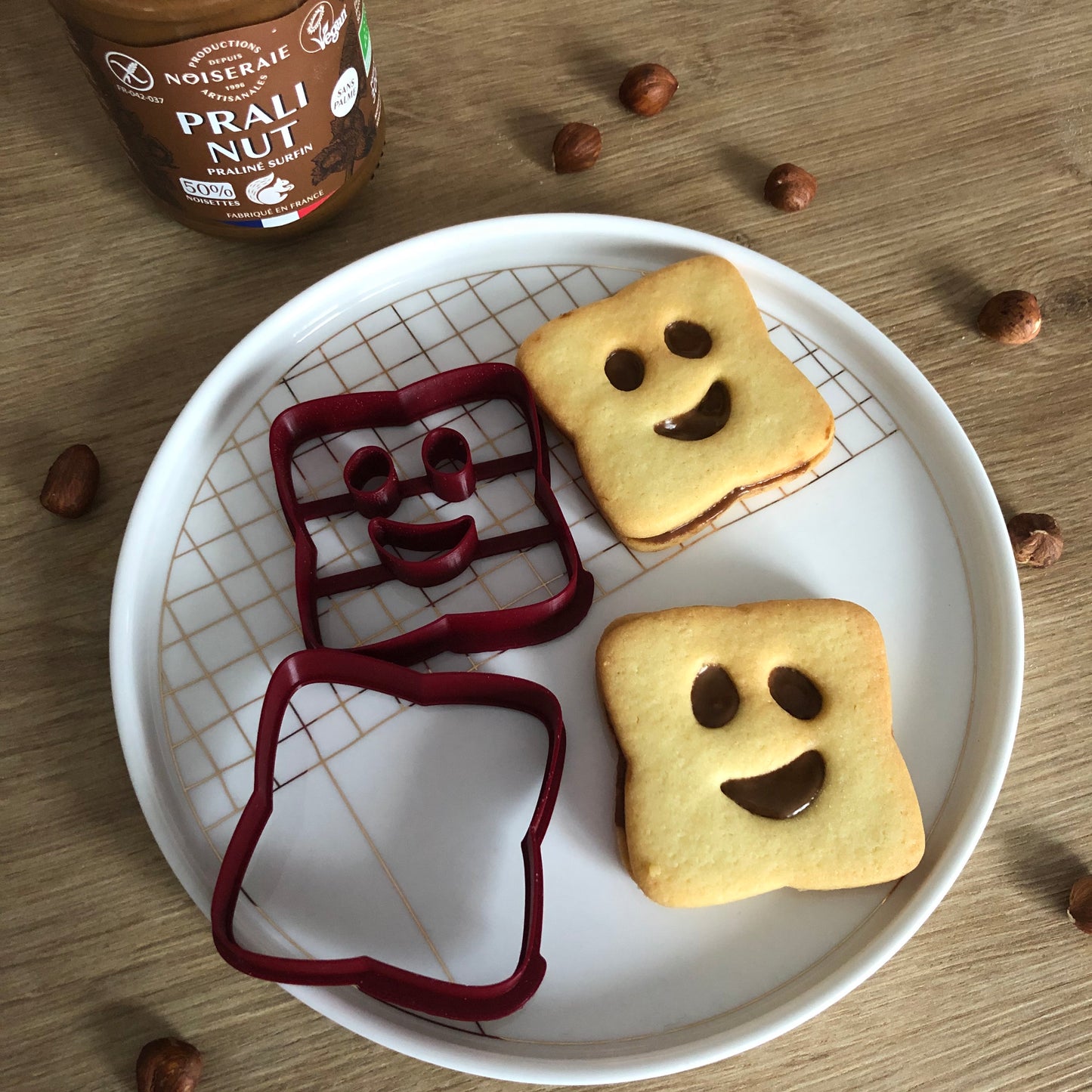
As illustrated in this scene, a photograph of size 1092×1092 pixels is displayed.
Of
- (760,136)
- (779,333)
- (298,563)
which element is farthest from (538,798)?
(760,136)

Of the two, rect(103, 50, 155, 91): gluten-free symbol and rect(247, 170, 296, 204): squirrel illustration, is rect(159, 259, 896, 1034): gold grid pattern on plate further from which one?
rect(103, 50, 155, 91): gluten-free symbol

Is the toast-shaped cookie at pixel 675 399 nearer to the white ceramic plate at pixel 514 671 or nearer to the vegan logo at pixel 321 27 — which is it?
the white ceramic plate at pixel 514 671

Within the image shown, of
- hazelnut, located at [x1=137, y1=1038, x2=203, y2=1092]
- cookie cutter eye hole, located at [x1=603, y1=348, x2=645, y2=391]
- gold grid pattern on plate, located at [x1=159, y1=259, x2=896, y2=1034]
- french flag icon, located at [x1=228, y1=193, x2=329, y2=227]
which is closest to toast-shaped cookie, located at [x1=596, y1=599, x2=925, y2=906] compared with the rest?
gold grid pattern on plate, located at [x1=159, y1=259, x2=896, y2=1034]

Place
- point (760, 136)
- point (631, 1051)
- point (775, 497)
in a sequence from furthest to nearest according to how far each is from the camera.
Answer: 1. point (760, 136)
2. point (775, 497)
3. point (631, 1051)

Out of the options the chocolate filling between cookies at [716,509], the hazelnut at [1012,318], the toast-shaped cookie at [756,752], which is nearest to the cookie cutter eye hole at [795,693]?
the toast-shaped cookie at [756,752]

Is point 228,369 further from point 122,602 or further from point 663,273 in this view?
point 663,273

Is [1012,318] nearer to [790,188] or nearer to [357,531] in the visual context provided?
[790,188]
